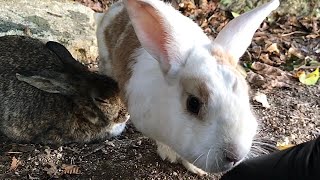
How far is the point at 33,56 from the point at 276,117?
183 centimetres

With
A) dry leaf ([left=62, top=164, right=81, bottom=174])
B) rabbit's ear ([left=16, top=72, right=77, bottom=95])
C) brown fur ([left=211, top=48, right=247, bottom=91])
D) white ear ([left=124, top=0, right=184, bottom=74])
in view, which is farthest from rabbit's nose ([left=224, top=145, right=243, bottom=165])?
rabbit's ear ([left=16, top=72, right=77, bottom=95])

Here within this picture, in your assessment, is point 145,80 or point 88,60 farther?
point 88,60

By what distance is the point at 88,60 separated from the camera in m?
5.16

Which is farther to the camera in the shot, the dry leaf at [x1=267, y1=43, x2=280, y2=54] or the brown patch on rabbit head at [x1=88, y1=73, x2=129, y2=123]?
the dry leaf at [x1=267, y1=43, x2=280, y2=54]

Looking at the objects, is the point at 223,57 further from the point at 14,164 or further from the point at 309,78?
the point at 309,78

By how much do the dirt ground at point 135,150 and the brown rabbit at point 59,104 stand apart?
0.28 ft

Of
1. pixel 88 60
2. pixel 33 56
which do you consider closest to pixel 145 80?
pixel 33 56

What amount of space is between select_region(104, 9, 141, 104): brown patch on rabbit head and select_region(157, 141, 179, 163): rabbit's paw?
0.41 metres

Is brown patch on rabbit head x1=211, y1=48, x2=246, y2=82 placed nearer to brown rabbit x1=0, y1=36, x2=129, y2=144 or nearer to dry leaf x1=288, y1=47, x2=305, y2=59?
brown rabbit x1=0, y1=36, x2=129, y2=144

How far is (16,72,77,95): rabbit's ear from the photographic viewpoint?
4.13 metres

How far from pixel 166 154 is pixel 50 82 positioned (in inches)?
37.0

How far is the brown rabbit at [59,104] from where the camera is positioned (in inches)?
164

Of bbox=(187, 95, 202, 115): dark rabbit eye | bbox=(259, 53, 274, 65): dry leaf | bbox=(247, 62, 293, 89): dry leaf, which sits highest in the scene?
bbox=(187, 95, 202, 115): dark rabbit eye

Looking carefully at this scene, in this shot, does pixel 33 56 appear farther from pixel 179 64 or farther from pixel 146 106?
pixel 179 64
